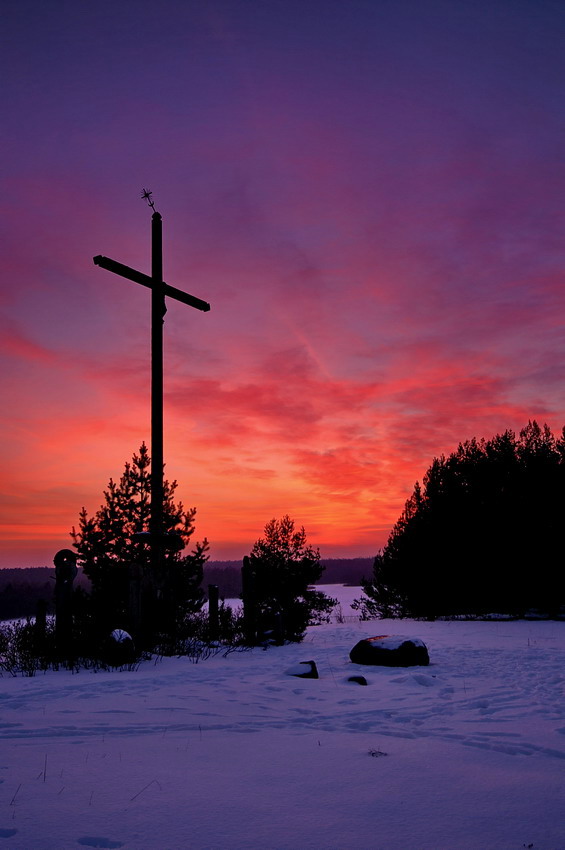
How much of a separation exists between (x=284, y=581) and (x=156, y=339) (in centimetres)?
938

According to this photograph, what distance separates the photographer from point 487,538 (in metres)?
22.5

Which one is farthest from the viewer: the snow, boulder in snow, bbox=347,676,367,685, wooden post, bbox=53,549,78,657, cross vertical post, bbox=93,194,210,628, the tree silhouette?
the tree silhouette

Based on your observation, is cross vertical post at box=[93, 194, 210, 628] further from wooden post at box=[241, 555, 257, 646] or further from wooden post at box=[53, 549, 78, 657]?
wooden post at box=[241, 555, 257, 646]

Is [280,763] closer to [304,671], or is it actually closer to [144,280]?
[304,671]

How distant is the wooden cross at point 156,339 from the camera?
1146 centimetres

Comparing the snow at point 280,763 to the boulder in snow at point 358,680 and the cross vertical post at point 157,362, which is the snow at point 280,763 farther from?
the cross vertical post at point 157,362

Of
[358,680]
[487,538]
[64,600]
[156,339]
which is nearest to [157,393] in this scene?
[156,339]

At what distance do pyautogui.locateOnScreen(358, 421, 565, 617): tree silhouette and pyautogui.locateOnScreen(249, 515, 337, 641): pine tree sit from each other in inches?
147

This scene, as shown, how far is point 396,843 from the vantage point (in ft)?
10.5

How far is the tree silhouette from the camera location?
2159 cm

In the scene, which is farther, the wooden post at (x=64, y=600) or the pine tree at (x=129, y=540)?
the pine tree at (x=129, y=540)

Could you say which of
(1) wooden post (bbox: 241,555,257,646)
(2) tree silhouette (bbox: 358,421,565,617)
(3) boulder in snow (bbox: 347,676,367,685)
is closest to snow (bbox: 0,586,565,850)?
(3) boulder in snow (bbox: 347,676,367,685)

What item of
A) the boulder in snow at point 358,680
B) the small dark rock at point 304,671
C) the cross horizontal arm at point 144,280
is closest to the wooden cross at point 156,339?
the cross horizontal arm at point 144,280

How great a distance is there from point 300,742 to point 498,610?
19316 mm
